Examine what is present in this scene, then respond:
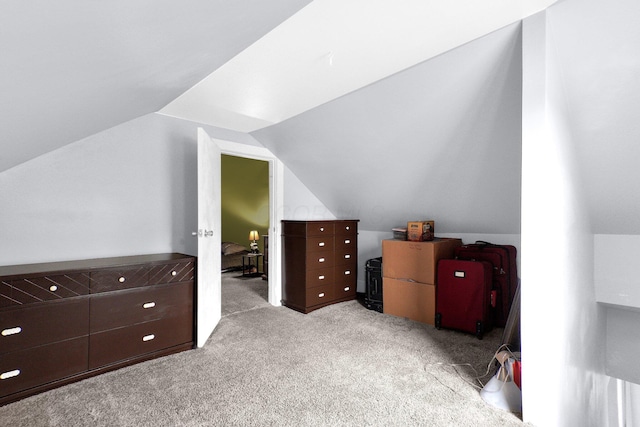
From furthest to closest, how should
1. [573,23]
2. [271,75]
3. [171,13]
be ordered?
1. [271,75]
2. [573,23]
3. [171,13]

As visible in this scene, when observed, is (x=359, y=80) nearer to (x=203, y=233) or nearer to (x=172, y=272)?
(x=203, y=233)

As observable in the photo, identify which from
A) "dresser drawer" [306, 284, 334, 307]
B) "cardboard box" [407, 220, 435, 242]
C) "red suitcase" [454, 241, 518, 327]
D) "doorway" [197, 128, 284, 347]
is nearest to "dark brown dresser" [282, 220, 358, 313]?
"dresser drawer" [306, 284, 334, 307]

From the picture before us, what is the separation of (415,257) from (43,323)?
317cm

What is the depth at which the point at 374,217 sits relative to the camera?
13.6 feet

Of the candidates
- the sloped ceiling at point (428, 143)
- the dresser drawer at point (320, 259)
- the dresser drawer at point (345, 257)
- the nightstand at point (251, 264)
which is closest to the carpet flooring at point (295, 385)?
the dresser drawer at point (320, 259)

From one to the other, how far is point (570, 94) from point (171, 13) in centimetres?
230

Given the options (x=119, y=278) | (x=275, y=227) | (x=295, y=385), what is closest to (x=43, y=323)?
(x=119, y=278)

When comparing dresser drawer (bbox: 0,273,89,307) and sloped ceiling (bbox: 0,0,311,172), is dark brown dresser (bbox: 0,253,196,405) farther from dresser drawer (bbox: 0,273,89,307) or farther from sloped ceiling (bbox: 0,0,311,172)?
sloped ceiling (bbox: 0,0,311,172)

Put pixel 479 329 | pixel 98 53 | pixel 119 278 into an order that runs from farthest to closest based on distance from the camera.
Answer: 1. pixel 479 329
2. pixel 119 278
3. pixel 98 53

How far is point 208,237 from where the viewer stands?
2914mm

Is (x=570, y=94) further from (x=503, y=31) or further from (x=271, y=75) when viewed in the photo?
(x=271, y=75)

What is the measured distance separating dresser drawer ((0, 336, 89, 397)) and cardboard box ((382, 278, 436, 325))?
2828 millimetres

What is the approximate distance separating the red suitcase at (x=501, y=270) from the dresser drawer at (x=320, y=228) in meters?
1.54

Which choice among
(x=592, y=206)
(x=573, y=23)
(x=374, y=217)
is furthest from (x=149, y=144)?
(x=592, y=206)
